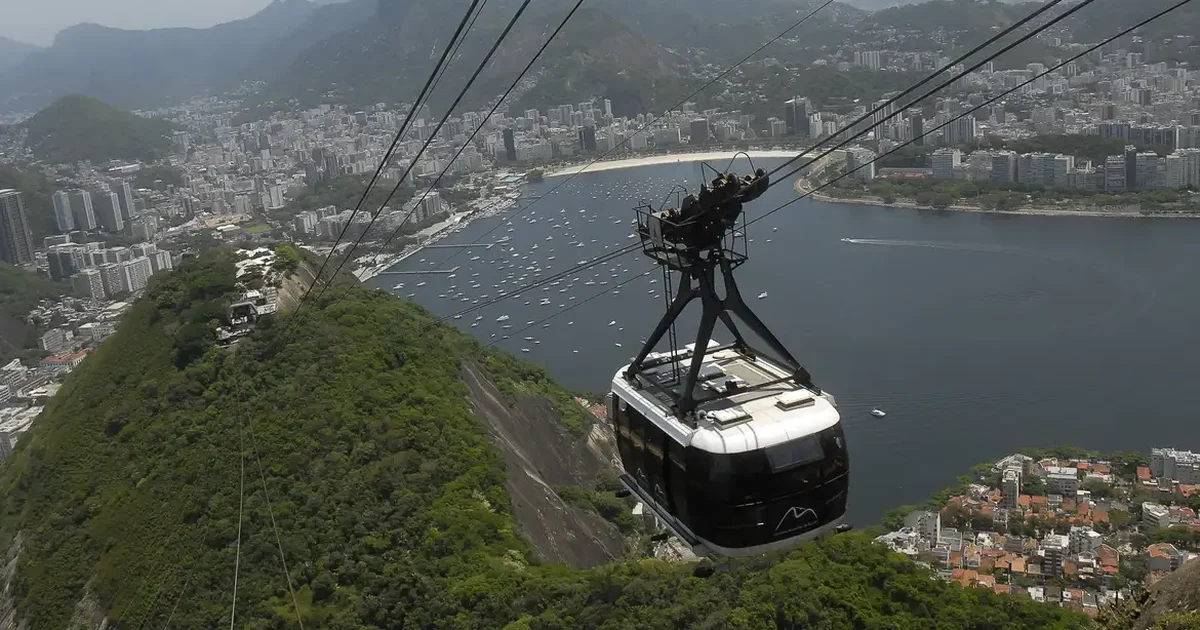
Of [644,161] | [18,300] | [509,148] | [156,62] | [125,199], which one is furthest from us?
[156,62]

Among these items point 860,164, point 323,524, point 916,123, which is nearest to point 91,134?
point 860,164

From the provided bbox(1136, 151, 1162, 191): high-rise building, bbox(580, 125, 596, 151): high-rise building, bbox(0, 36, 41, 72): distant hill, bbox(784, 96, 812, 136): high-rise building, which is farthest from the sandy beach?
bbox(0, 36, 41, 72): distant hill

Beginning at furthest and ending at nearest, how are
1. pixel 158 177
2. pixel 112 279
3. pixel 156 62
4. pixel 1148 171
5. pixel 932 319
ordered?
pixel 156 62, pixel 158 177, pixel 112 279, pixel 1148 171, pixel 932 319

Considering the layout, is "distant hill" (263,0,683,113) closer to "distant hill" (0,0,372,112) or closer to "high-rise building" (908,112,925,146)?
"distant hill" (0,0,372,112)

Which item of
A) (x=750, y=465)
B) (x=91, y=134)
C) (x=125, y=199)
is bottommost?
(x=750, y=465)

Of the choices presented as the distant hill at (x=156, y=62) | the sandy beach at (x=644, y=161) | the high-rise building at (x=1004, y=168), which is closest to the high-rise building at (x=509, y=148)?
the sandy beach at (x=644, y=161)

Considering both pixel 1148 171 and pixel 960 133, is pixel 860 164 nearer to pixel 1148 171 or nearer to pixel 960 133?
pixel 960 133

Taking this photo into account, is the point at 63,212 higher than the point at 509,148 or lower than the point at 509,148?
lower

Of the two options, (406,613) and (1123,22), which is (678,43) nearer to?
(1123,22)
